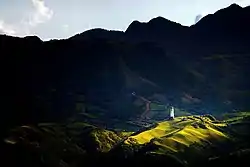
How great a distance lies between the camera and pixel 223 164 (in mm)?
191750

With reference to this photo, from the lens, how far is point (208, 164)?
199625 millimetres

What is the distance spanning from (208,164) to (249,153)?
18.3 meters

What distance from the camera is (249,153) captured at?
197250mm

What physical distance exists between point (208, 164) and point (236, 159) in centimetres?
1264

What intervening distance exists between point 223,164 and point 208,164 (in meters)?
9.38

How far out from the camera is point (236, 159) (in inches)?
7648

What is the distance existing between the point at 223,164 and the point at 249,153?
14187 millimetres
